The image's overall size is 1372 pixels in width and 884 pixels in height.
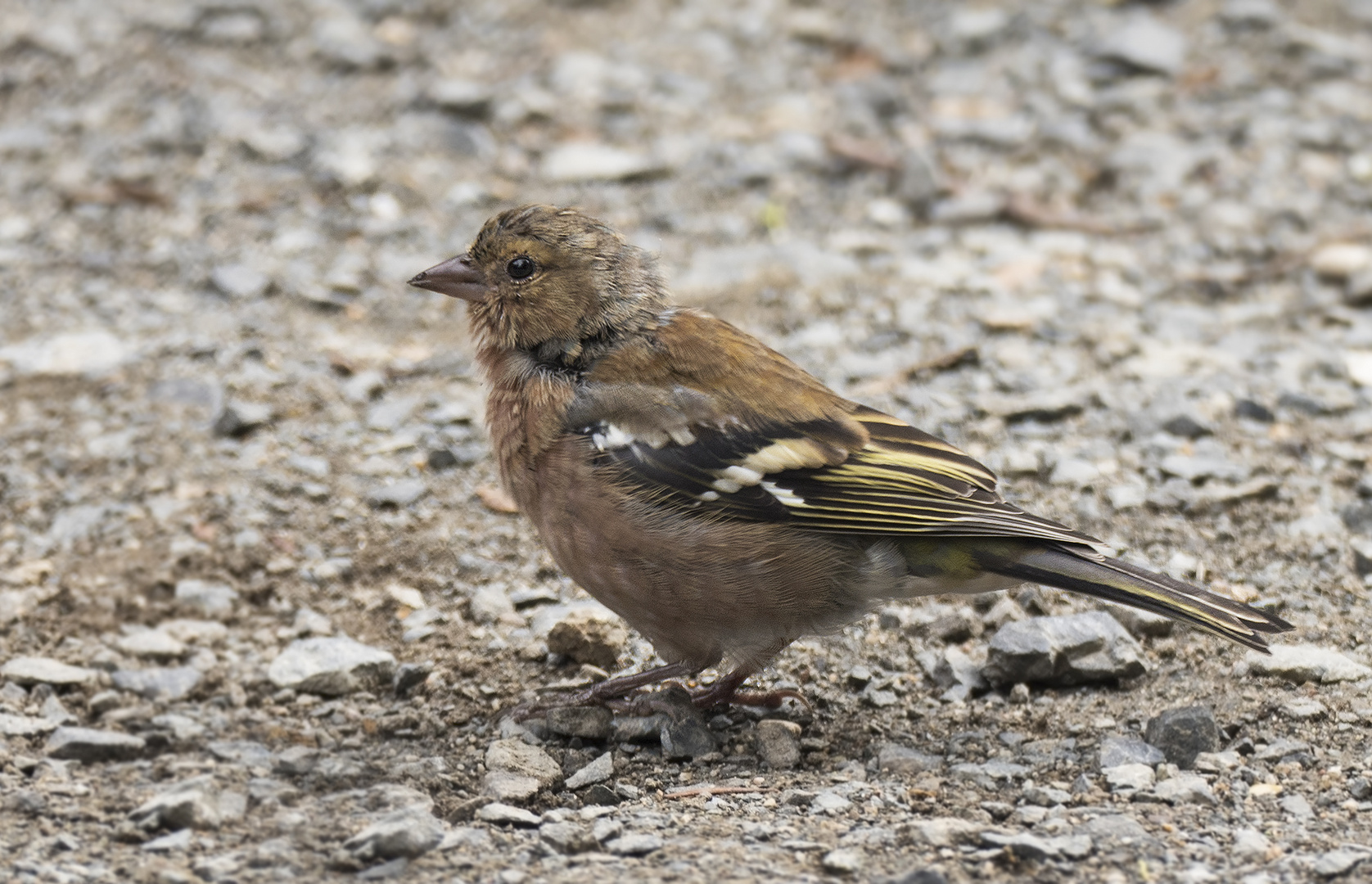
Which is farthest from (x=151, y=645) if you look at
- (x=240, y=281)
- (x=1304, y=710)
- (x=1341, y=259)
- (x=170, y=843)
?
(x=1341, y=259)

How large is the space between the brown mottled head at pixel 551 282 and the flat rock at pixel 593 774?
1.33 metres

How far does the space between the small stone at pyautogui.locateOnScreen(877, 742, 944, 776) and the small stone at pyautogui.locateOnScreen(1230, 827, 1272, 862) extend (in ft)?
2.79

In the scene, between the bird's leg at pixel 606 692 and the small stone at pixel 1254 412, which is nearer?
the bird's leg at pixel 606 692

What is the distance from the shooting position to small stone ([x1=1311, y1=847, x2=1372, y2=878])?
3.55 m

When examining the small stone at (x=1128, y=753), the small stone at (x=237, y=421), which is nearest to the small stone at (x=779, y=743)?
the small stone at (x=1128, y=753)

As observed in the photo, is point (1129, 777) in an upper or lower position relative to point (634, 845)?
lower

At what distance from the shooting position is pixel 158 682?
4.82 metres

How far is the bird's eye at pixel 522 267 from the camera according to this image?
199 inches

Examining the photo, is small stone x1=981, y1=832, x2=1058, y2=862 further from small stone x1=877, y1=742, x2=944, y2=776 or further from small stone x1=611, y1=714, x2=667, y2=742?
small stone x1=611, y1=714, x2=667, y2=742

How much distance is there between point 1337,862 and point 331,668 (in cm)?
293

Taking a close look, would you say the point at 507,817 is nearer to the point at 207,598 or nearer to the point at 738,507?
the point at 738,507

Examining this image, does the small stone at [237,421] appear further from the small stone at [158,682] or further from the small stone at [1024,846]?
the small stone at [1024,846]

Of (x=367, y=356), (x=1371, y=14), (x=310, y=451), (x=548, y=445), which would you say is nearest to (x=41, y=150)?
(x=367, y=356)

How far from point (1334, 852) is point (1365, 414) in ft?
10.5
